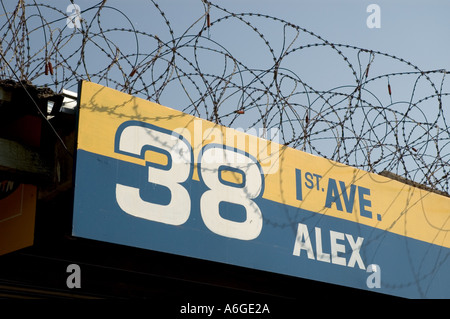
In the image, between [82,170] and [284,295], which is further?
[284,295]

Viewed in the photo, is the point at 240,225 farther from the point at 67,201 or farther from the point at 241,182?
the point at 67,201

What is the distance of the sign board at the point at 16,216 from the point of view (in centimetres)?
750

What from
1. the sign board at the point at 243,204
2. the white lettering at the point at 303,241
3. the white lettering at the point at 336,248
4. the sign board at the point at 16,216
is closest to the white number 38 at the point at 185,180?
the sign board at the point at 243,204

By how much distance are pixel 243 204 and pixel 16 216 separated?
8.05 ft

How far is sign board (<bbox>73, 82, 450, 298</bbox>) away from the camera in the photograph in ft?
24.1

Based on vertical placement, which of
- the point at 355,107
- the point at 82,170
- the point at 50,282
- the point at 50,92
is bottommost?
the point at 50,282

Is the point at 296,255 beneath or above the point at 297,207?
beneath

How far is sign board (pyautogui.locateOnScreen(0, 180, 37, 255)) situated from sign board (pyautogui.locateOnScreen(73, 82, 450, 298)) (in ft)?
2.63

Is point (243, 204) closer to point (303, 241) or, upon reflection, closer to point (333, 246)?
point (303, 241)

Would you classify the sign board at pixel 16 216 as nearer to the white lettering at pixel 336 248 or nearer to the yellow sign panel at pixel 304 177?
the yellow sign panel at pixel 304 177

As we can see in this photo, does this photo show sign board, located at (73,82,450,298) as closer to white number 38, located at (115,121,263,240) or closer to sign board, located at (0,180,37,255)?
white number 38, located at (115,121,263,240)

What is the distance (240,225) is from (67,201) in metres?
1.92

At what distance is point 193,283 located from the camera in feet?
30.0

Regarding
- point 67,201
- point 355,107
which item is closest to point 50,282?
point 67,201
